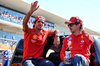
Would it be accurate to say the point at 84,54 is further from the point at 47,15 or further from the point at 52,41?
the point at 47,15

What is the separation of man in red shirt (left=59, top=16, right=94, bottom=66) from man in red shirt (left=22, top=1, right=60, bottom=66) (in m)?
0.39

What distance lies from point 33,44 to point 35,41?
8 centimetres

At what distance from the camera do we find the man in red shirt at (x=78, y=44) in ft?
7.39

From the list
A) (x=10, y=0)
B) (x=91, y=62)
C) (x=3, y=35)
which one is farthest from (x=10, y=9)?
(x=91, y=62)

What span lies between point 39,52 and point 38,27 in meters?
0.54

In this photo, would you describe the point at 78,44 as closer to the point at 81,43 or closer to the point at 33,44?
the point at 81,43

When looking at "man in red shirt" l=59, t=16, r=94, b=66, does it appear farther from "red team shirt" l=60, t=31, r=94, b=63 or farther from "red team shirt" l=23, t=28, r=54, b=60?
"red team shirt" l=23, t=28, r=54, b=60

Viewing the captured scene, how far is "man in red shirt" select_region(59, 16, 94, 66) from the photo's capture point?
Result: 2.25 metres

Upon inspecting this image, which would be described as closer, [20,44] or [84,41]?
[84,41]

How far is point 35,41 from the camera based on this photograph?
305 cm

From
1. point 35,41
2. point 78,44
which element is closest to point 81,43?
point 78,44

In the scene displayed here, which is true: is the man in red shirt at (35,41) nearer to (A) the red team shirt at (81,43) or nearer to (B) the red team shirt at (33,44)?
(B) the red team shirt at (33,44)

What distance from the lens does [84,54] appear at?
2451 mm

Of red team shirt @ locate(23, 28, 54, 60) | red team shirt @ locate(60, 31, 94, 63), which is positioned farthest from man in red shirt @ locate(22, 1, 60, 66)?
red team shirt @ locate(60, 31, 94, 63)
